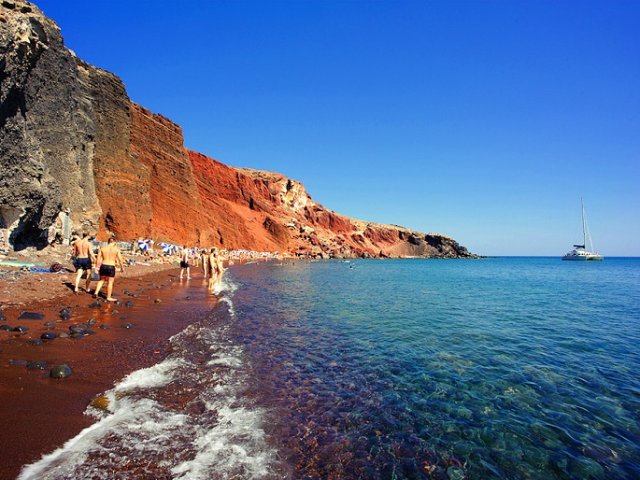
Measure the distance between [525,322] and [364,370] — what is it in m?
9.05

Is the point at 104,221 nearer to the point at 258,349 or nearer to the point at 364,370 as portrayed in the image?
the point at 258,349

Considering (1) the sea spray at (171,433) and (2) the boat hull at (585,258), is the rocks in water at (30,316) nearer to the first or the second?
(1) the sea spray at (171,433)

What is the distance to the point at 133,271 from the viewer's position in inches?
762

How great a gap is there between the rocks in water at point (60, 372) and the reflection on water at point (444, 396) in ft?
8.80

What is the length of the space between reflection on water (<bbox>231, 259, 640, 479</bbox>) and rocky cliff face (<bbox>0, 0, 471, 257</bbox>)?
407 inches

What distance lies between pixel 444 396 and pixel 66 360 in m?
6.11

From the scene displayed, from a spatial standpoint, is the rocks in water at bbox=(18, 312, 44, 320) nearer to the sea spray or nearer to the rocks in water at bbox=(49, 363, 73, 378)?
the rocks in water at bbox=(49, 363, 73, 378)

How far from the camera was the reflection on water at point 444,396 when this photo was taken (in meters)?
3.94

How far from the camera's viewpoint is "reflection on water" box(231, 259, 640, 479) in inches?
155

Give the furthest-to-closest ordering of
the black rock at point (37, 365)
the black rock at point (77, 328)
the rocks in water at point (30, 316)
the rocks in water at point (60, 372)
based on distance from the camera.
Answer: the rocks in water at point (30, 316) → the black rock at point (77, 328) → the black rock at point (37, 365) → the rocks in water at point (60, 372)

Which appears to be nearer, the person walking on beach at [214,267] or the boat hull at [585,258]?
the person walking on beach at [214,267]

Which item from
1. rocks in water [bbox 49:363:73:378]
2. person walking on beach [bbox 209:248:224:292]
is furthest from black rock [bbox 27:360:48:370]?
person walking on beach [bbox 209:248:224:292]

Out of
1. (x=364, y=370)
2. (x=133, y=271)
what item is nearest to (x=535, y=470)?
(x=364, y=370)

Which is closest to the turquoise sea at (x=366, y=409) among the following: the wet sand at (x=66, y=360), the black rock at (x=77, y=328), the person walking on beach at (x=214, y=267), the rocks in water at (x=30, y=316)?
the wet sand at (x=66, y=360)
